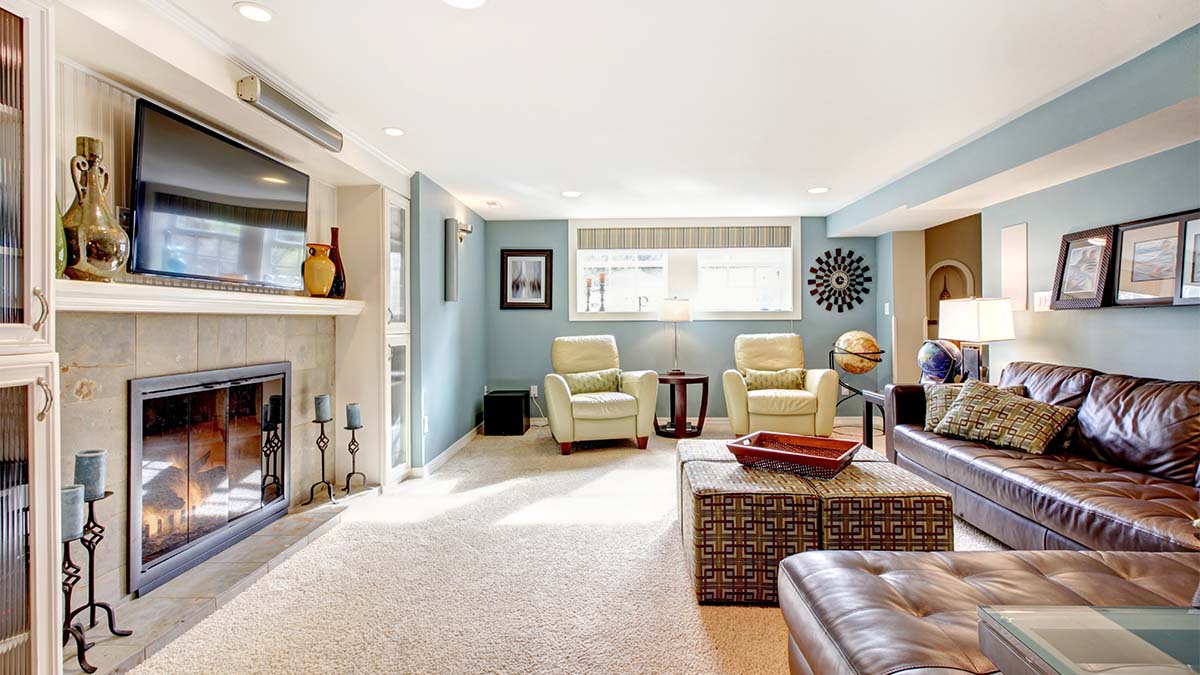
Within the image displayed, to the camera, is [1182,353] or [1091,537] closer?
[1091,537]

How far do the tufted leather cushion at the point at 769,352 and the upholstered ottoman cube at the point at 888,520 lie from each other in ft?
10.5

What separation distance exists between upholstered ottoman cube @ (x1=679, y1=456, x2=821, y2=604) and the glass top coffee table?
1107mm

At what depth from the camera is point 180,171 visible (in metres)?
2.17

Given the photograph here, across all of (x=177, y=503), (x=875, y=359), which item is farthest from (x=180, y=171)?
(x=875, y=359)

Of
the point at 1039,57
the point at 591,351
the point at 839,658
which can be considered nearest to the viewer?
the point at 839,658

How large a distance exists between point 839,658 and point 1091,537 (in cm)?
153

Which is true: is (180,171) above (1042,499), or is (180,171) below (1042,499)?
above

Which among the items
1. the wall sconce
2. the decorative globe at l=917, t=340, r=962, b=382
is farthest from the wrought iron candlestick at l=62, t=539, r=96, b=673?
the decorative globe at l=917, t=340, r=962, b=382

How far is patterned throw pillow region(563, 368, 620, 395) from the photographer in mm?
5055

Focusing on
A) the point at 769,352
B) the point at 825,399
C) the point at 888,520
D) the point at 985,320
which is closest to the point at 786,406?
the point at 825,399

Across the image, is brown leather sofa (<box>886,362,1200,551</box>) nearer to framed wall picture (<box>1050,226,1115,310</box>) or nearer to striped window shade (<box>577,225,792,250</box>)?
framed wall picture (<box>1050,226,1115,310</box>)

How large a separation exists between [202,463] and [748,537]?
240 centimetres

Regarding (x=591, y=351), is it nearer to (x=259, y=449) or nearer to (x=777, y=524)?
(x=259, y=449)

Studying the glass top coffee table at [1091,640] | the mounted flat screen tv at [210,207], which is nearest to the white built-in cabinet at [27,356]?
the mounted flat screen tv at [210,207]
